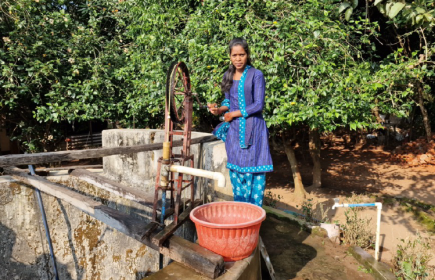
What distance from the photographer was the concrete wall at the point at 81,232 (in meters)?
4.27

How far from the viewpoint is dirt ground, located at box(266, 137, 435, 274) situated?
6129 millimetres

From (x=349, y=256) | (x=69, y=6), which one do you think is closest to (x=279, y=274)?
(x=349, y=256)

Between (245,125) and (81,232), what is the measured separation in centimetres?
342

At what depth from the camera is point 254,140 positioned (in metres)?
2.89

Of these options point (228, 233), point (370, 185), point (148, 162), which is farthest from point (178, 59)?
point (370, 185)

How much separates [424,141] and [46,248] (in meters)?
12.2

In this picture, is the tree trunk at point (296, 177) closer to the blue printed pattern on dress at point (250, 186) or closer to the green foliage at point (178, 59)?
the green foliage at point (178, 59)

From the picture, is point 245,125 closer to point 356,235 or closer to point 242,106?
point 242,106

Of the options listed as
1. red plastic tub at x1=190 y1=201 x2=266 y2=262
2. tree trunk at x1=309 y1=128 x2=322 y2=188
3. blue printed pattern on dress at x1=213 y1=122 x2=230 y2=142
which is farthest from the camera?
tree trunk at x1=309 y1=128 x2=322 y2=188

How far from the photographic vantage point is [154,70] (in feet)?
18.2

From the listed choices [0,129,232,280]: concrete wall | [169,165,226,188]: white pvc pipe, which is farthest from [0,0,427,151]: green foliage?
[169,165,226,188]: white pvc pipe

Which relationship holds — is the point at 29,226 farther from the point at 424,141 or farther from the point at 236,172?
the point at 424,141

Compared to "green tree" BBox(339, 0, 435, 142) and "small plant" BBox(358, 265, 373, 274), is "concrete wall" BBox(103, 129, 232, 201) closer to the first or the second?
"small plant" BBox(358, 265, 373, 274)

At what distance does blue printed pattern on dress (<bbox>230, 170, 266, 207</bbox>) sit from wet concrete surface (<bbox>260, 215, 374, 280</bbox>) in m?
0.72
